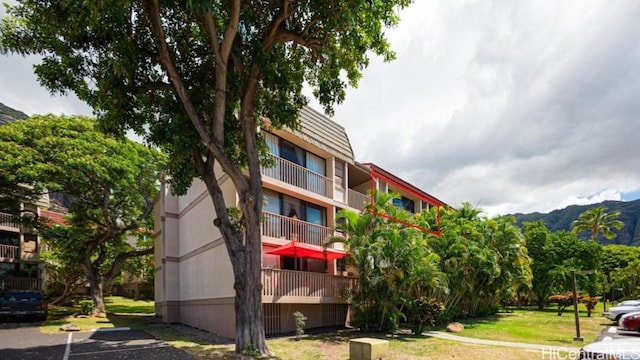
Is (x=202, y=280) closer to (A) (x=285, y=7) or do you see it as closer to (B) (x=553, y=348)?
(A) (x=285, y=7)

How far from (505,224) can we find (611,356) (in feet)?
67.6

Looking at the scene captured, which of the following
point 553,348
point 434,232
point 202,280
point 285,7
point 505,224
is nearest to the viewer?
point 285,7

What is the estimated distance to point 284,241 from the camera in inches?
675

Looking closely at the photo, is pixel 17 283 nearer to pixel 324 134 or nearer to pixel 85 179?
pixel 85 179

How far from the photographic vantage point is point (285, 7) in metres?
11.5

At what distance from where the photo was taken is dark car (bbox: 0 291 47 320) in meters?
21.2

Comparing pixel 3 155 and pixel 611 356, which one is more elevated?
pixel 3 155

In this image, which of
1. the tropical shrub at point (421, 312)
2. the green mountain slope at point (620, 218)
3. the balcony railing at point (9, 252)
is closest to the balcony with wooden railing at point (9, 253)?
the balcony railing at point (9, 252)

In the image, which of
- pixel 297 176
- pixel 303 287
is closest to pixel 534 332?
pixel 303 287

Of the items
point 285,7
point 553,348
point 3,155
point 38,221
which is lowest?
point 553,348

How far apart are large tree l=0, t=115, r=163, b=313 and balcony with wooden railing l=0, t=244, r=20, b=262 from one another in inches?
215

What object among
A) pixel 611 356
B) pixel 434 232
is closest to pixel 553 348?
pixel 611 356

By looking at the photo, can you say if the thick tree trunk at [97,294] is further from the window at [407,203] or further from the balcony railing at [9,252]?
the window at [407,203]

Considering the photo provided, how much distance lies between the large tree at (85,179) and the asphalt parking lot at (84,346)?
7.96 metres
